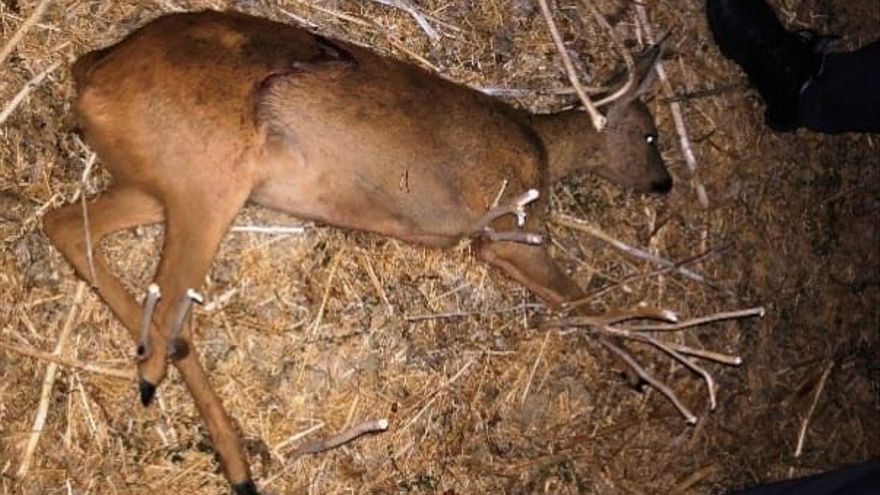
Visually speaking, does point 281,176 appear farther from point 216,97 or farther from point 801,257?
point 801,257

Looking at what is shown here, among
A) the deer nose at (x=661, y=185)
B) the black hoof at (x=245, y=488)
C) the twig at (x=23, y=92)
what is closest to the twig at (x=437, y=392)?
the black hoof at (x=245, y=488)

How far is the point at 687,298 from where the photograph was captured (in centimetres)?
532

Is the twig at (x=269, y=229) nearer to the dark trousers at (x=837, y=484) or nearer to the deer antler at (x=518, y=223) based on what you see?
the deer antler at (x=518, y=223)

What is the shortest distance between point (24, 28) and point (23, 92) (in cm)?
24

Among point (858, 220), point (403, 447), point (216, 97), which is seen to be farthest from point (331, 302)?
point (858, 220)

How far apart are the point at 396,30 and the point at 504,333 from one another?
4.43 ft

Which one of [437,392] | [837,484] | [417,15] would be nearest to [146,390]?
[437,392]

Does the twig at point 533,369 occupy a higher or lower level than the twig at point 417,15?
lower

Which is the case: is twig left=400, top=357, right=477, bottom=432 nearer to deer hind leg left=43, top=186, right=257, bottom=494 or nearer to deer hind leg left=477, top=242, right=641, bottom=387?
deer hind leg left=477, top=242, right=641, bottom=387

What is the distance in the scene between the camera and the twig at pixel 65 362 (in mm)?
3961

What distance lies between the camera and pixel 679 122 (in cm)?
535

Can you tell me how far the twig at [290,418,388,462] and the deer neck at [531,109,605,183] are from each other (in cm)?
138

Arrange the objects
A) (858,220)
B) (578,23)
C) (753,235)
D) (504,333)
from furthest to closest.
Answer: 1. (858,220)
2. (753,235)
3. (578,23)
4. (504,333)

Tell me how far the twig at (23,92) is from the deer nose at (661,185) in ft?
8.55
